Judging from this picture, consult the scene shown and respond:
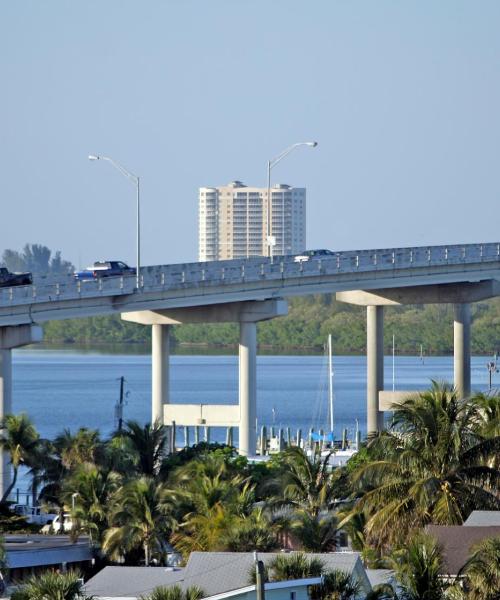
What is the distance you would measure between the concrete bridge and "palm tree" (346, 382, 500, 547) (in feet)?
92.9

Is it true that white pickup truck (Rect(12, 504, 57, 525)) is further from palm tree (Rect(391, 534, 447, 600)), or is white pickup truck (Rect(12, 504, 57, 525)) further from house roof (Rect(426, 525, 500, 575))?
palm tree (Rect(391, 534, 447, 600))

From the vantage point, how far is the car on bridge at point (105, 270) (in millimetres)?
87125

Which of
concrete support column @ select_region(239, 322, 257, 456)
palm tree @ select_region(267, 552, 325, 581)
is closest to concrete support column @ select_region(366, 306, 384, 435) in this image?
concrete support column @ select_region(239, 322, 257, 456)

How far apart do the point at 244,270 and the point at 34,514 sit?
19386 millimetres

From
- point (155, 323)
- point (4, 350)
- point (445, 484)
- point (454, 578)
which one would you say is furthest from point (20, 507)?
point (454, 578)

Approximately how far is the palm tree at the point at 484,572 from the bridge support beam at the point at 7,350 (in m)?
37.4

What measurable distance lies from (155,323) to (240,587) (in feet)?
165

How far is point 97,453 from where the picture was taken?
68875mm

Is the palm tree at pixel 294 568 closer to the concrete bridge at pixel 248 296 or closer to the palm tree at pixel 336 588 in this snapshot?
the palm tree at pixel 336 588

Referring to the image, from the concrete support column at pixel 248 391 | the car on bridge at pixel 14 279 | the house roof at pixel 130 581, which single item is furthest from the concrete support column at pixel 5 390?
the house roof at pixel 130 581

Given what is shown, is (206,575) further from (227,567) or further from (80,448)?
(80,448)

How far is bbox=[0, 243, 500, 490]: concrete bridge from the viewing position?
3098 inches

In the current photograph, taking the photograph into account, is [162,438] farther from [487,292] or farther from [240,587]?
[487,292]

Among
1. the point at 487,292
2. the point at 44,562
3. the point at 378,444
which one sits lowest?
the point at 44,562
